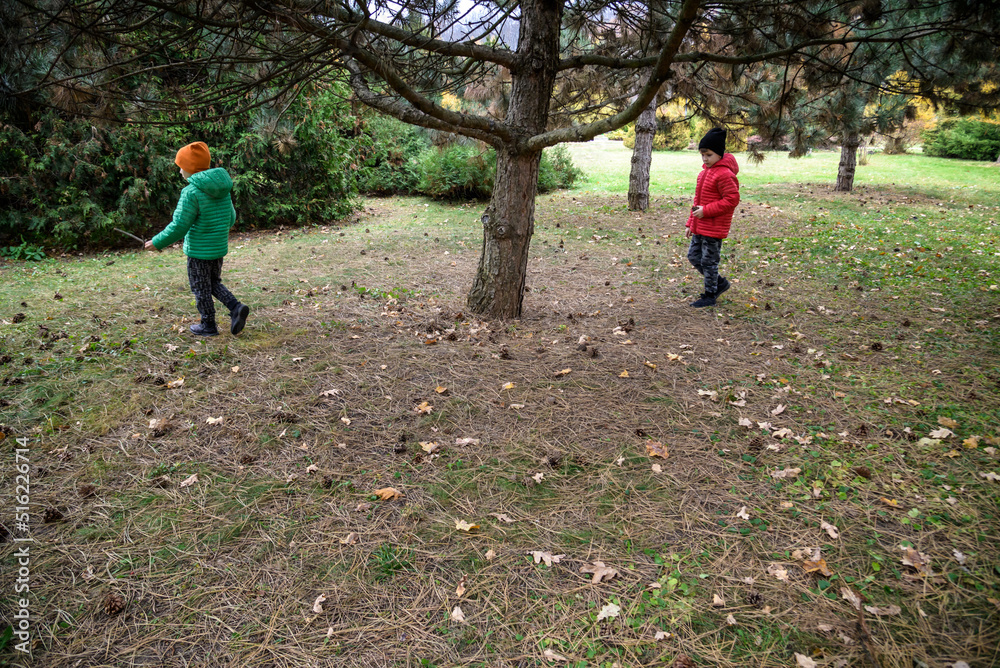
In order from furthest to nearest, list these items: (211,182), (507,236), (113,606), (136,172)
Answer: (136,172)
(507,236)
(211,182)
(113,606)

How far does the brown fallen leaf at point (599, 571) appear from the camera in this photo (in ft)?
7.72

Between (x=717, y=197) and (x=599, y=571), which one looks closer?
(x=599, y=571)

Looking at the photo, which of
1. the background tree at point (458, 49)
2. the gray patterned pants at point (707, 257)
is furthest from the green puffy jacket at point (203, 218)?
the gray patterned pants at point (707, 257)

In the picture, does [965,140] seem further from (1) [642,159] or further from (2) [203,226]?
(2) [203,226]

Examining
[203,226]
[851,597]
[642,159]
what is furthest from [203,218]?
[642,159]

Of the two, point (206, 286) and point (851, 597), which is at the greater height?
point (206, 286)

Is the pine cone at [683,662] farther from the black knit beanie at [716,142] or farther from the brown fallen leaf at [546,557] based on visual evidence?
the black knit beanie at [716,142]

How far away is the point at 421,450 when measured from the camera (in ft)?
10.7

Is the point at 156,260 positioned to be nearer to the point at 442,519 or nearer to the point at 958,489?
the point at 442,519

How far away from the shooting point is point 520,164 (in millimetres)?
4754

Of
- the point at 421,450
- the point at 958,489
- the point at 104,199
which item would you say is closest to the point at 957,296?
the point at 958,489

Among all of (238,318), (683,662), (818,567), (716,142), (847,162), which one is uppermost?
(847,162)

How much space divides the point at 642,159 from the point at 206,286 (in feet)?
29.5

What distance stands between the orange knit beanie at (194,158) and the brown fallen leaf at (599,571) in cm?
440
